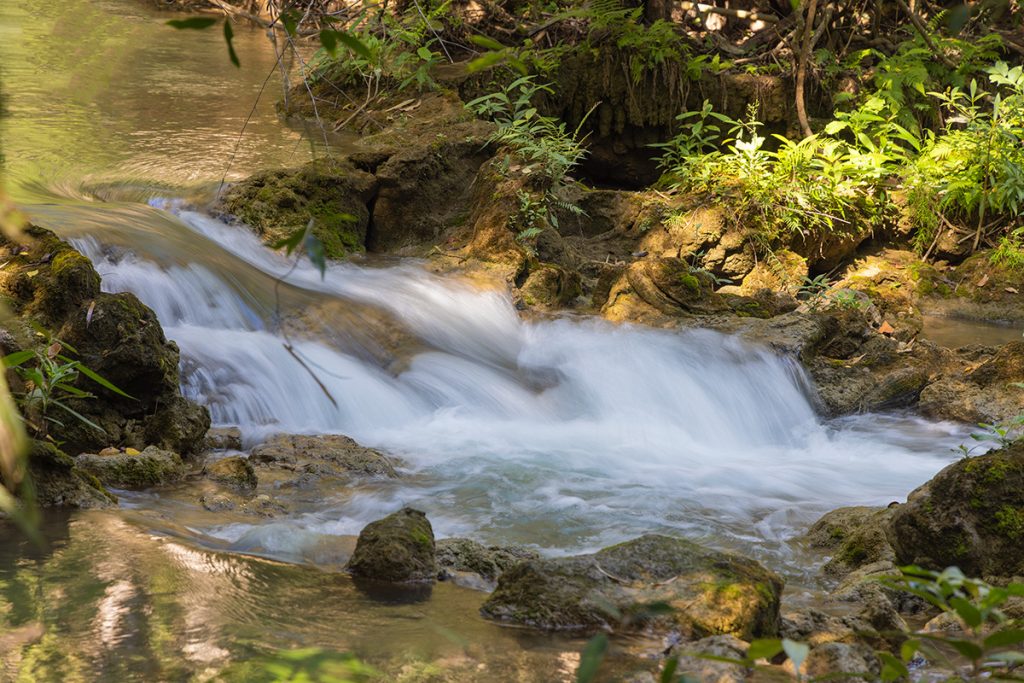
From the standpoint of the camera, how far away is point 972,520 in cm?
374

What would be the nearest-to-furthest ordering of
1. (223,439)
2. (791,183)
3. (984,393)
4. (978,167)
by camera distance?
(223,439), (984,393), (791,183), (978,167)

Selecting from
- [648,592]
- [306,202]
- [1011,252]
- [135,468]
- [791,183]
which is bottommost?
[135,468]

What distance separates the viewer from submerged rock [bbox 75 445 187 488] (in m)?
4.23

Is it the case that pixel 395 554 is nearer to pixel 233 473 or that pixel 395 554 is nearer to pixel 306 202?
pixel 233 473

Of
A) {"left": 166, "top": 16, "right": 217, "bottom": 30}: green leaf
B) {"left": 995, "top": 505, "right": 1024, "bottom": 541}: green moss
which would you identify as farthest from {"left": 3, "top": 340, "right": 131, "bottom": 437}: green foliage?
{"left": 995, "top": 505, "right": 1024, "bottom": 541}: green moss

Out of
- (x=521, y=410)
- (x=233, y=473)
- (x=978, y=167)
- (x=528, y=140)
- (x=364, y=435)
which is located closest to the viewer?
(x=233, y=473)

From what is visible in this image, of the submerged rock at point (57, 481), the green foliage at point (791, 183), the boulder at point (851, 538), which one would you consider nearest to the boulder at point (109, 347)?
the submerged rock at point (57, 481)

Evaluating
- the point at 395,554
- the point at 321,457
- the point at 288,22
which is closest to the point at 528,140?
the point at 321,457

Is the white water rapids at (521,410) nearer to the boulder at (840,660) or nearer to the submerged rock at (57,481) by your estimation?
the submerged rock at (57,481)

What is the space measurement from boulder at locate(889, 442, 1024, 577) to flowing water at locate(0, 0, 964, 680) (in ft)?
1.51

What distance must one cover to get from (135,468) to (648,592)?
7.72ft

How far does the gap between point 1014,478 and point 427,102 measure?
7.15m

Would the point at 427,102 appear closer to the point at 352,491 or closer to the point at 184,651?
the point at 352,491

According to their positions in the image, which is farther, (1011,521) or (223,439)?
(223,439)
